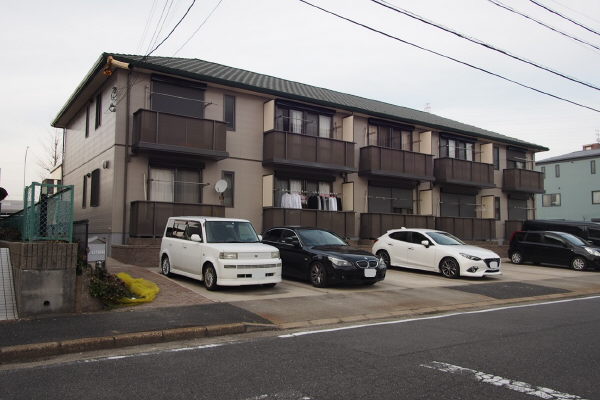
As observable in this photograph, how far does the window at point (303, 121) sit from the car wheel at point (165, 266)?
28.3 ft

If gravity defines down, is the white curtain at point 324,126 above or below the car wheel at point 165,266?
above

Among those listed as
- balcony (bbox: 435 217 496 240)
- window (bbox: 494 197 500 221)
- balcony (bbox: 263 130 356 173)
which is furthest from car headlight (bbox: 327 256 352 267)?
window (bbox: 494 197 500 221)

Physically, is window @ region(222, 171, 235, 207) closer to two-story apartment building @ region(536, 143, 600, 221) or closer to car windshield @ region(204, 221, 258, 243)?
car windshield @ region(204, 221, 258, 243)

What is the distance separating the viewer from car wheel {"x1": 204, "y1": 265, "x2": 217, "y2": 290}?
1077cm

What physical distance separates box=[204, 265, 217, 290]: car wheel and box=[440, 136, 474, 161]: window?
17.8m

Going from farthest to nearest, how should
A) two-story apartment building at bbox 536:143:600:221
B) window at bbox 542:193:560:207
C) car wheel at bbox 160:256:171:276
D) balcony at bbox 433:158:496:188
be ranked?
window at bbox 542:193:560:207
two-story apartment building at bbox 536:143:600:221
balcony at bbox 433:158:496:188
car wheel at bbox 160:256:171:276

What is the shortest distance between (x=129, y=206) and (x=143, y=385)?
40.3 feet

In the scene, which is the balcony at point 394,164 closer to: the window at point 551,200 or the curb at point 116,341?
the curb at point 116,341

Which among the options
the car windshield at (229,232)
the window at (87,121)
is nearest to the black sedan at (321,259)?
the car windshield at (229,232)

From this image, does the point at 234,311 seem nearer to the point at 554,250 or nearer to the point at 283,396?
the point at 283,396

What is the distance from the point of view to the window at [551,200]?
47.5 meters

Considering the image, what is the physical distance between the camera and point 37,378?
5109 millimetres

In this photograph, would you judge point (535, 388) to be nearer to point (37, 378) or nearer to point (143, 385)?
point (143, 385)

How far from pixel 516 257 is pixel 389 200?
242 inches
